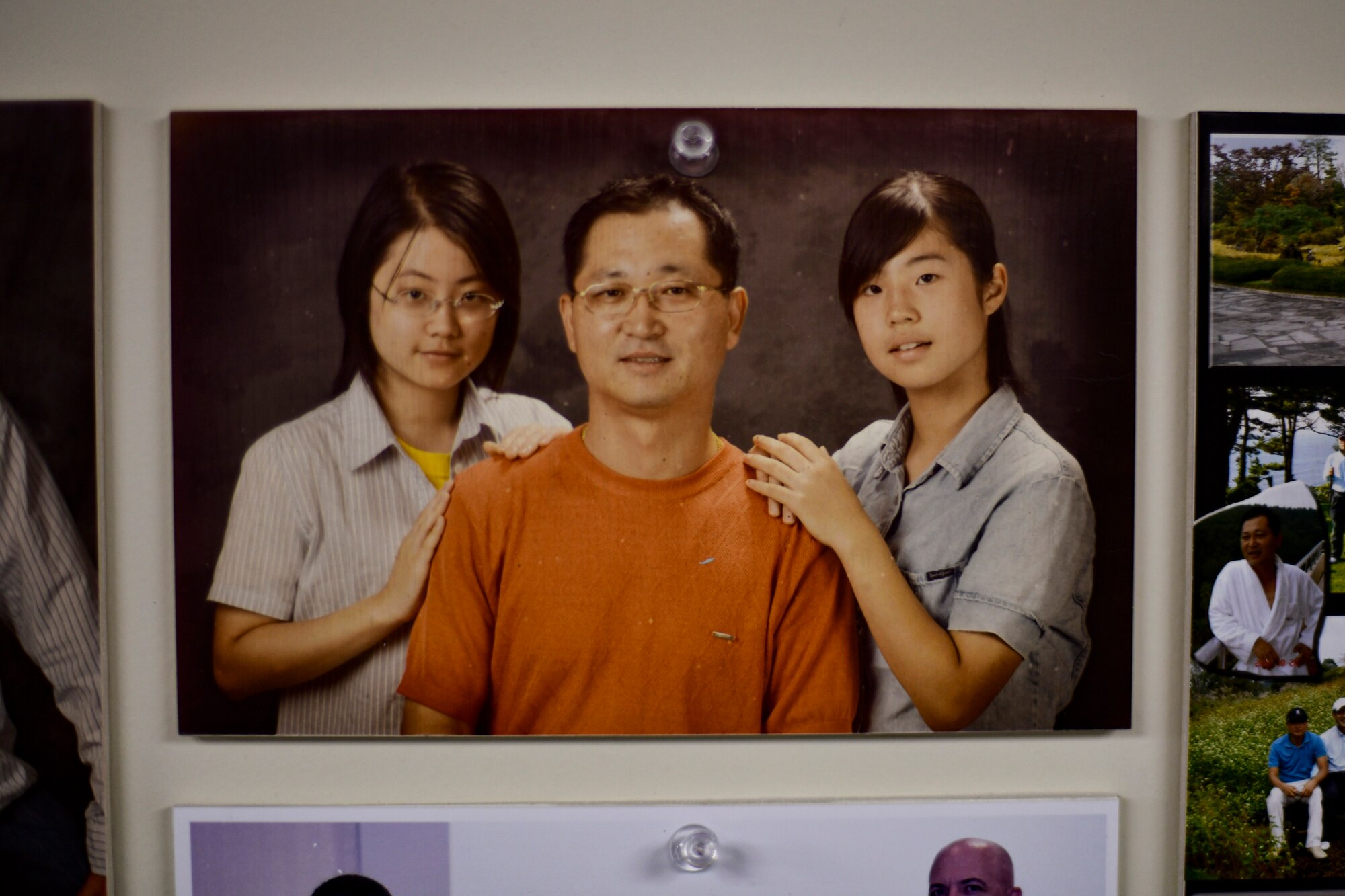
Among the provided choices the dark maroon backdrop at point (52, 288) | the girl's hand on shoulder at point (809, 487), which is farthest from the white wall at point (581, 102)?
the girl's hand on shoulder at point (809, 487)

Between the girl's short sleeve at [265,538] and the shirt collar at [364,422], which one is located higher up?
the shirt collar at [364,422]

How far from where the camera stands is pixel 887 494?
127 cm

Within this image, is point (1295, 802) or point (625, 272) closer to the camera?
point (625, 272)

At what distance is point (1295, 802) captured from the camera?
4.47 ft

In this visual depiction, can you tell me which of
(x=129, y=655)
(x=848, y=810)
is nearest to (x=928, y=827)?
(x=848, y=810)

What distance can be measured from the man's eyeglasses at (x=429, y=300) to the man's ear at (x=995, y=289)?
2.41ft

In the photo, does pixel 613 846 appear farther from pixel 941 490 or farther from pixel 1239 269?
pixel 1239 269

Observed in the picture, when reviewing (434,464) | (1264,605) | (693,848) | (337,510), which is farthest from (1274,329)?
(337,510)

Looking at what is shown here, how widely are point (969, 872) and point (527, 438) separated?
3.16 feet

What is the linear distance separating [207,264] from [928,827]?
141cm

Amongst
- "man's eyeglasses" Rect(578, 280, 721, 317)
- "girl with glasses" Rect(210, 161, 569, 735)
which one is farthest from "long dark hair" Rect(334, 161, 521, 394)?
"man's eyeglasses" Rect(578, 280, 721, 317)

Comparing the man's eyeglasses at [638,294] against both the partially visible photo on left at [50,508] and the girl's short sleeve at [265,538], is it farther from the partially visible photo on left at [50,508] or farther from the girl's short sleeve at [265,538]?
the partially visible photo on left at [50,508]

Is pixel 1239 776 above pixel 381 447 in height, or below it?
below

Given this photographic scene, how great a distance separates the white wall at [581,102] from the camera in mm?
1299
